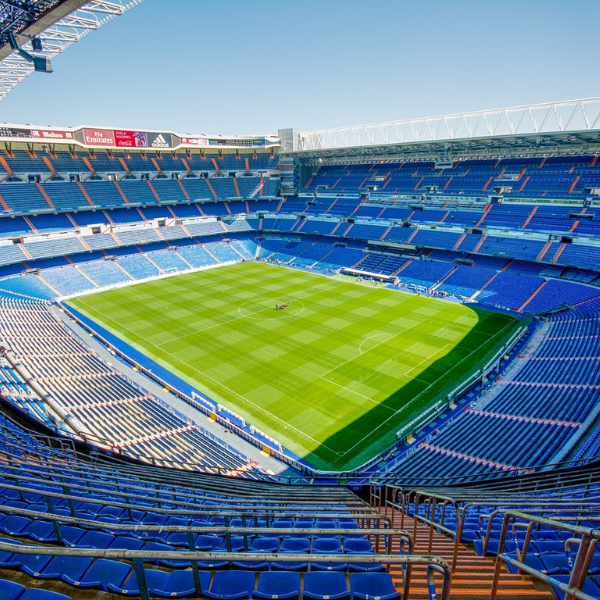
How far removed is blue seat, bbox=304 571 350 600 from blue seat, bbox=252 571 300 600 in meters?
0.12

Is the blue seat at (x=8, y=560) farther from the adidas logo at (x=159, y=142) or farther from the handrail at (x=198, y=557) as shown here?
the adidas logo at (x=159, y=142)

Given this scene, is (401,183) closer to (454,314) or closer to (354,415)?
(454,314)

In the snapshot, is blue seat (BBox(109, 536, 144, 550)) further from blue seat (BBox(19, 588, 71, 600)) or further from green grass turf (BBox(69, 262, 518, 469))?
green grass turf (BBox(69, 262, 518, 469))

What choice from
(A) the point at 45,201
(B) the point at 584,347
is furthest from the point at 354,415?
(A) the point at 45,201

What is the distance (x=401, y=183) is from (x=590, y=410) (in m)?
49.7

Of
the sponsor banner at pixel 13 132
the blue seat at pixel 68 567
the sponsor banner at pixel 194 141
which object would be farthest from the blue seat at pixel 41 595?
the sponsor banner at pixel 194 141

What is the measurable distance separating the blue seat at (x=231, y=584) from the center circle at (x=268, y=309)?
33.8 metres

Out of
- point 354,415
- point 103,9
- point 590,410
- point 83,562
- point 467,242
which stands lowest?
point 354,415

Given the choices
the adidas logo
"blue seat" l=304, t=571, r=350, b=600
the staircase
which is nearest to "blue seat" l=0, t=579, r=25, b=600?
"blue seat" l=304, t=571, r=350, b=600

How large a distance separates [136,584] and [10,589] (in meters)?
1.16

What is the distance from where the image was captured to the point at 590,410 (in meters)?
19.4

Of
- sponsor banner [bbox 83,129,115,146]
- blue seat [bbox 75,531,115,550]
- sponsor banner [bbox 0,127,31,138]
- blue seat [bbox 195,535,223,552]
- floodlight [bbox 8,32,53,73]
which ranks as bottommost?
blue seat [bbox 195,535,223,552]

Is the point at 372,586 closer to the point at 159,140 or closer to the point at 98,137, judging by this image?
the point at 98,137

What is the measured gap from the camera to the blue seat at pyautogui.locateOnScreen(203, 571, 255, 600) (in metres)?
4.05
